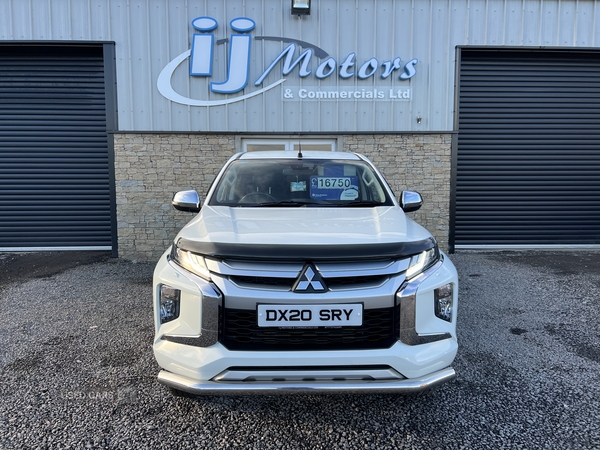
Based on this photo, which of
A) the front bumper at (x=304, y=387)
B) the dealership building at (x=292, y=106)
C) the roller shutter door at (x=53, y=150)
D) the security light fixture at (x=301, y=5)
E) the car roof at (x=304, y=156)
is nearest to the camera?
the front bumper at (x=304, y=387)

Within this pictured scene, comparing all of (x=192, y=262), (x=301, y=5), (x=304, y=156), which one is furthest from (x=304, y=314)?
(x=301, y=5)

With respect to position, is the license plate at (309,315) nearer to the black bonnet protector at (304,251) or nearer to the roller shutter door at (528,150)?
the black bonnet protector at (304,251)

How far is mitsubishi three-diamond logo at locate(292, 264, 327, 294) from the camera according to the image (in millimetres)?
2172

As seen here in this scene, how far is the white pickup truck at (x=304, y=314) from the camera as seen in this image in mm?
2129

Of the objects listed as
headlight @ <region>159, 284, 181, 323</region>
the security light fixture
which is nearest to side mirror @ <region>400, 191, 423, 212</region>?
headlight @ <region>159, 284, 181, 323</region>

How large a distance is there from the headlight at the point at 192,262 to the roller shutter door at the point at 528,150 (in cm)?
662

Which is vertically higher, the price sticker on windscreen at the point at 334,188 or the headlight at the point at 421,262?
the price sticker on windscreen at the point at 334,188

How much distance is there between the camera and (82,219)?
7.85 m

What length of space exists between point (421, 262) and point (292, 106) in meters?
5.44

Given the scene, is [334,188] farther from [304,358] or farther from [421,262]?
[304,358]

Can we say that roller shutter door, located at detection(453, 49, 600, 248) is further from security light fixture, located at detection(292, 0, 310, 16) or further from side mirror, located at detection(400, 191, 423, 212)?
side mirror, located at detection(400, 191, 423, 212)

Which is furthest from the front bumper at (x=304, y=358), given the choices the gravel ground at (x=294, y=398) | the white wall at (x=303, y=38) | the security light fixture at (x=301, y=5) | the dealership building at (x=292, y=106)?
the security light fixture at (x=301, y=5)

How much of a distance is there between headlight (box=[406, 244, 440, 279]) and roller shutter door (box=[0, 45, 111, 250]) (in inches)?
268

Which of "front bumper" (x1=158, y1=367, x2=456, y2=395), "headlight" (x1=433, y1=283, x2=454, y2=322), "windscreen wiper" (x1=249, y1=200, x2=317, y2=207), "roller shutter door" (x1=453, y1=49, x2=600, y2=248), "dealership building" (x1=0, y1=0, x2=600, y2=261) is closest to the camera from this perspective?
"front bumper" (x1=158, y1=367, x2=456, y2=395)
